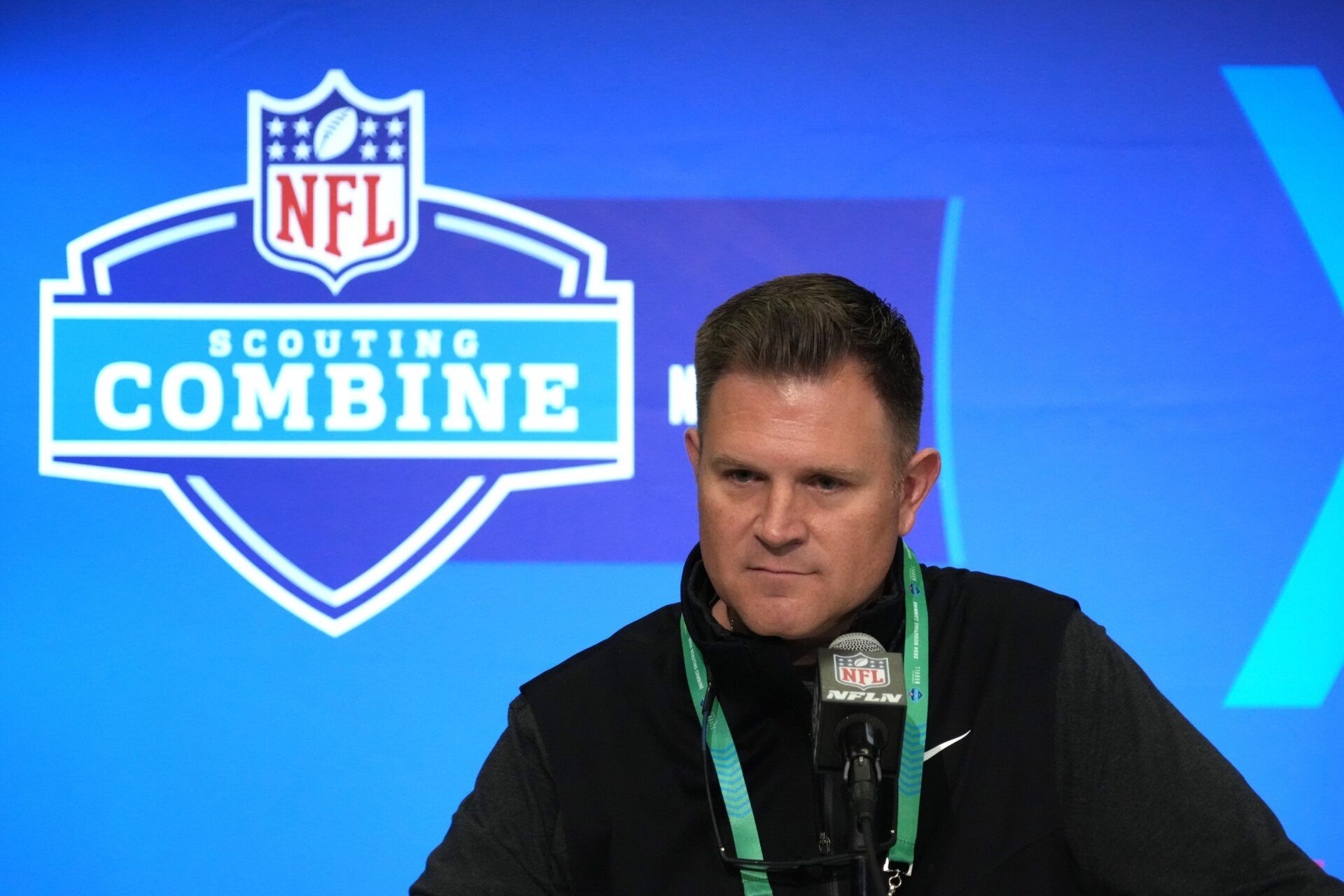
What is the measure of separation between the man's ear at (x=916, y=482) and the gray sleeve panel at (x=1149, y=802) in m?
0.24

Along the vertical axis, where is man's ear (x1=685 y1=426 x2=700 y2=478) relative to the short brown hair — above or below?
below

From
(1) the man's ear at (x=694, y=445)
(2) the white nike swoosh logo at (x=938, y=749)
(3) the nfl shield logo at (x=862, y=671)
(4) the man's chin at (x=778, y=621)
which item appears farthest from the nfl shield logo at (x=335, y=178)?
→ (3) the nfl shield logo at (x=862, y=671)

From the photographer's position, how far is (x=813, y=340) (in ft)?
4.69

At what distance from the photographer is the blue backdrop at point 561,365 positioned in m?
2.70

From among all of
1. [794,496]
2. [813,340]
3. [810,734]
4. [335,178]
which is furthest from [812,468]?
[335,178]

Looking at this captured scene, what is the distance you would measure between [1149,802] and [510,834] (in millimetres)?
724

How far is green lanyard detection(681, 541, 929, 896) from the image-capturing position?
1.37m

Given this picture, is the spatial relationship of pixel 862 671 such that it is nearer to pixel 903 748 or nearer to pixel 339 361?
pixel 903 748

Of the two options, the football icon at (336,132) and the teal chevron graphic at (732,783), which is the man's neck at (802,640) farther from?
the football icon at (336,132)

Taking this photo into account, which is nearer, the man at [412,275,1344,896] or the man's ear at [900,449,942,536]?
the man at [412,275,1344,896]

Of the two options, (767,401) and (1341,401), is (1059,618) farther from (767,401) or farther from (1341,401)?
(1341,401)

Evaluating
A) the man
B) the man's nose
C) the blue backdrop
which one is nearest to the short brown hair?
the man

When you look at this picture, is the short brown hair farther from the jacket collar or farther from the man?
the jacket collar

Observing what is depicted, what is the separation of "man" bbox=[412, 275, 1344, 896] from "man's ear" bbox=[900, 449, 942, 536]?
24 millimetres
